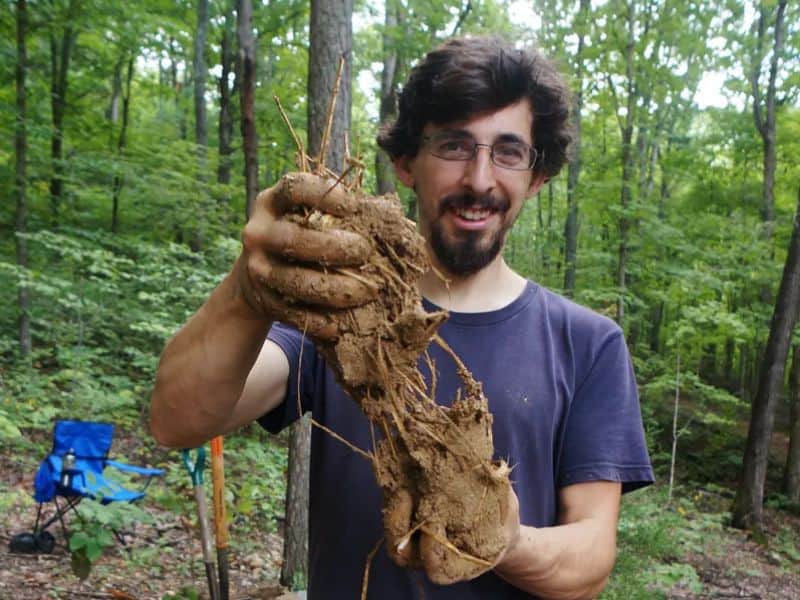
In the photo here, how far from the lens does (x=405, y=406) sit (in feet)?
4.49

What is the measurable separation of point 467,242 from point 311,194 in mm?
643

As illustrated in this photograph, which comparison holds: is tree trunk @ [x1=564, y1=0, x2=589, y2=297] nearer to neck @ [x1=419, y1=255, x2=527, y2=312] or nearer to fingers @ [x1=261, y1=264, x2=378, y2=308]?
neck @ [x1=419, y1=255, x2=527, y2=312]

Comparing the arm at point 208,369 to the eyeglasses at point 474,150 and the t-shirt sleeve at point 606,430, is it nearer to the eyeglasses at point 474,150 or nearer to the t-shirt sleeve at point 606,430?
the eyeglasses at point 474,150

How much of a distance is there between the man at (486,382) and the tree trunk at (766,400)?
9259 millimetres

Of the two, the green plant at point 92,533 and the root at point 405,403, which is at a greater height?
the root at point 405,403

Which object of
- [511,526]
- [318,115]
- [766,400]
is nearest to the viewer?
[511,526]

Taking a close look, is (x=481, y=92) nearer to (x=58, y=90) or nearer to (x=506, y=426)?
(x=506, y=426)

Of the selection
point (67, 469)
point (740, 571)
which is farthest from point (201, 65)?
point (740, 571)

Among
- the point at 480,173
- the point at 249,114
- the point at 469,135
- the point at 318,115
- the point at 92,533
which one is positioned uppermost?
the point at 249,114

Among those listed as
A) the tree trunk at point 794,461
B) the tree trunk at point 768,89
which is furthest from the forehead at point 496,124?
the tree trunk at point 794,461

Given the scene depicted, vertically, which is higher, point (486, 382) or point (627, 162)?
point (627, 162)

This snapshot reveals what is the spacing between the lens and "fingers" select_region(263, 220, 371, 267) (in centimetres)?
120

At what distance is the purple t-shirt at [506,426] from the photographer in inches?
64.4

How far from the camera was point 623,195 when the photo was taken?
1250 cm
